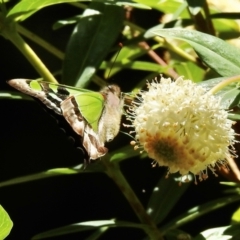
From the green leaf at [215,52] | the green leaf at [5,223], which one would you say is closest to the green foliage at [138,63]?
the green leaf at [215,52]

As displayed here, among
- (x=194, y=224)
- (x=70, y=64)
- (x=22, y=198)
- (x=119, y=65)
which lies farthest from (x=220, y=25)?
(x=22, y=198)

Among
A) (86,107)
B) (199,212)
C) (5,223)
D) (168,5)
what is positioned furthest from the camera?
(168,5)

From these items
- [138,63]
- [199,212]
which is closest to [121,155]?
[199,212]

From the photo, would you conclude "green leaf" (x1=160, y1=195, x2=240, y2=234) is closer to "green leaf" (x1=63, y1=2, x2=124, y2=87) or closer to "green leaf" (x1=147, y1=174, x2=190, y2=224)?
"green leaf" (x1=147, y1=174, x2=190, y2=224)

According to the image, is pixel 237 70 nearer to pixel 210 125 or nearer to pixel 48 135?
pixel 210 125

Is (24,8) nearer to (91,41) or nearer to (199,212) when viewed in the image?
(91,41)

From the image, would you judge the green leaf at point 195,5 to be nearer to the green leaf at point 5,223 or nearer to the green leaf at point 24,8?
the green leaf at point 24,8

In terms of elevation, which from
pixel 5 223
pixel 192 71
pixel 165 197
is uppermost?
pixel 5 223
